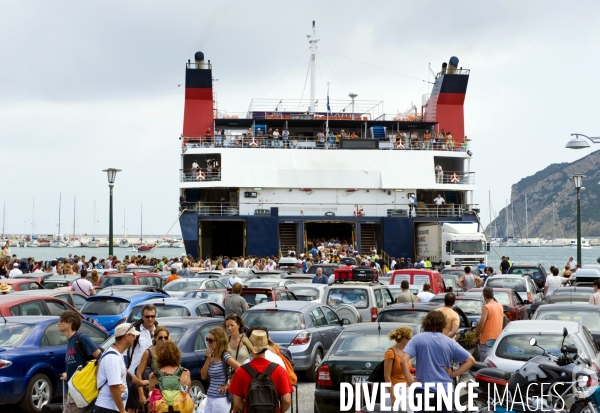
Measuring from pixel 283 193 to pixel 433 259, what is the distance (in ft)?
27.8

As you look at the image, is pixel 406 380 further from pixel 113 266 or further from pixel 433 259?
pixel 433 259

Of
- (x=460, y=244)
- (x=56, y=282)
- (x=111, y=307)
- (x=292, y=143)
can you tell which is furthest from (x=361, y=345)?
(x=292, y=143)

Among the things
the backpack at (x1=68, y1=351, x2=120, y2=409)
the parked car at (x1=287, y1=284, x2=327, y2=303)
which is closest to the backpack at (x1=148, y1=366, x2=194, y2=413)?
the backpack at (x1=68, y1=351, x2=120, y2=409)

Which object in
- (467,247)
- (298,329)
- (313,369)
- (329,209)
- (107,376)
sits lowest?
(313,369)

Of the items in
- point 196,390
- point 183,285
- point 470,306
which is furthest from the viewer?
point 183,285

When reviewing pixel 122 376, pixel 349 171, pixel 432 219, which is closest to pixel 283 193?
pixel 349 171

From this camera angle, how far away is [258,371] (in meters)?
6.92

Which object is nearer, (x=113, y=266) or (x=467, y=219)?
(x=113, y=266)

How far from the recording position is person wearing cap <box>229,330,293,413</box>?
688 centimetres

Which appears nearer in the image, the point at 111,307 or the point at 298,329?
the point at 298,329

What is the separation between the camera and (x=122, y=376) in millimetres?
7609

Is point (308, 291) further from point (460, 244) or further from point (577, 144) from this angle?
point (460, 244)

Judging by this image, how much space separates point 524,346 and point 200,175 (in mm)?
34971

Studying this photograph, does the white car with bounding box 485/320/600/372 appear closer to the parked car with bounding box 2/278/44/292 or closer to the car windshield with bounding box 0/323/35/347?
the car windshield with bounding box 0/323/35/347
